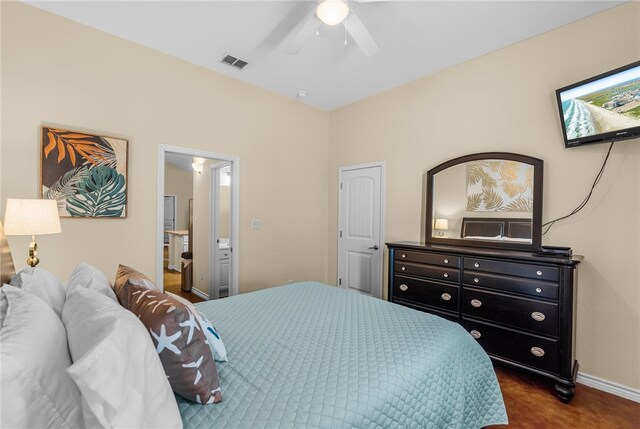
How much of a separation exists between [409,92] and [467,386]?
10.2 feet

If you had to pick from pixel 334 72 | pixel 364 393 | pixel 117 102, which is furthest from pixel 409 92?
pixel 364 393

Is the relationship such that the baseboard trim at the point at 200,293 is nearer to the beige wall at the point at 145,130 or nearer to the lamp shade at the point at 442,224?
the beige wall at the point at 145,130

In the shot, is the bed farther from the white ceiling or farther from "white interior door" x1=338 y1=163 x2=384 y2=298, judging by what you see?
the white ceiling

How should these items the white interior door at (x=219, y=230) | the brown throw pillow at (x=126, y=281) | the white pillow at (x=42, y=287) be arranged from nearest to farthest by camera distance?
1. the white pillow at (x=42, y=287)
2. the brown throw pillow at (x=126, y=281)
3. the white interior door at (x=219, y=230)

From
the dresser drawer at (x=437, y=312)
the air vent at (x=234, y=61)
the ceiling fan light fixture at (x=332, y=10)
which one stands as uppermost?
the air vent at (x=234, y=61)

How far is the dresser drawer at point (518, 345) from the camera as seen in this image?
2.13m

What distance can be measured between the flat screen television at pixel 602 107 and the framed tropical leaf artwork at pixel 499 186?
41cm

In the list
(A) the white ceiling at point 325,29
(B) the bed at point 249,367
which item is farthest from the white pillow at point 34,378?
(A) the white ceiling at point 325,29

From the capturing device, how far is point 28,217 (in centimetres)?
190

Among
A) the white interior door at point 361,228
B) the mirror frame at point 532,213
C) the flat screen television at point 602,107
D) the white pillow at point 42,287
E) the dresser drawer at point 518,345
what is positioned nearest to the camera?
the white pillow at point 42,287

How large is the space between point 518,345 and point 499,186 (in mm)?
1388

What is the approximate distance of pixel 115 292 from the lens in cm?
145

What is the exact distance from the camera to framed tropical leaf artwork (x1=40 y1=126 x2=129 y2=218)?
2.37 m

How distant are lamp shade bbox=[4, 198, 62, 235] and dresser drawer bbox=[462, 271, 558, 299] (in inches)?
125
